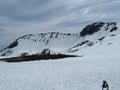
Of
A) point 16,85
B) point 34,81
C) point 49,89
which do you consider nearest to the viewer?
point 49,89

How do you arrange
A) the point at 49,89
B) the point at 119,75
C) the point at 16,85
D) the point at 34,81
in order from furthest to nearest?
the point at 119,75 → the point at 34,81 → the point at 16,85 → the point at 49,89

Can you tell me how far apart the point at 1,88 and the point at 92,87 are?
8728 mm

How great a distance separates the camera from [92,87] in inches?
815

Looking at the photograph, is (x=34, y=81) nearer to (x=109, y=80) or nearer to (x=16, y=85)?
(x=16, y=85)

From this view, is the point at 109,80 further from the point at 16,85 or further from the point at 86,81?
the point at 16,85

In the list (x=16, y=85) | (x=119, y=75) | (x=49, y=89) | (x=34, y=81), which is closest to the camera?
(x=49, y=89)

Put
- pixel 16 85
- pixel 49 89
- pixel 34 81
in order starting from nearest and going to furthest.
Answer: pixel 49 89 < pixel 16 85 < pixel 34 81

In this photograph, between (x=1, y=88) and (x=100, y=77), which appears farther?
(x=100, y=77)

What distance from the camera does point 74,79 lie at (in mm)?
24547

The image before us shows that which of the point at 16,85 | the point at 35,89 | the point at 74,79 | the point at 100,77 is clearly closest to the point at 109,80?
the point at 100,77

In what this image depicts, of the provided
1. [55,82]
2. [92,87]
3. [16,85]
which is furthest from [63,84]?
[16,85]

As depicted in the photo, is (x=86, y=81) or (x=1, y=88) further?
(x=86, y=81)

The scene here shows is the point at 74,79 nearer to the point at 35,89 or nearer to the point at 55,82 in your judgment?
the point at 55,82

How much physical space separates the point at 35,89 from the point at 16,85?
2658 millimetres
